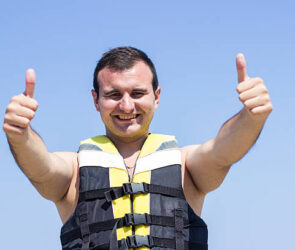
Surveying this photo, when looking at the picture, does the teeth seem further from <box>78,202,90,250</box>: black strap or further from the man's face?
<box>78,202,90,250</box>: black strap

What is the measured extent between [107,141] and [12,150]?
1752mm

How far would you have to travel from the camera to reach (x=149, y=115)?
7230mm

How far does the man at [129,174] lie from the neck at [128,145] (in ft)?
0.05

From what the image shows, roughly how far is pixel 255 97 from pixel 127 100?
6.34 ft

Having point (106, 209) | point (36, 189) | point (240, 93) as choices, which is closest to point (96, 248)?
point (106, 209)

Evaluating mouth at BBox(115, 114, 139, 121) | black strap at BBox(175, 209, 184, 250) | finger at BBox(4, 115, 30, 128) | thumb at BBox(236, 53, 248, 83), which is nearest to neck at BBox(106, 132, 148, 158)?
mouth at BBox(115, 114, 139, 121)

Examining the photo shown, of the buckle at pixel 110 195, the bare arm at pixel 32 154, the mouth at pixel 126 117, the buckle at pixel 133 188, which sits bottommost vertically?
the buckle at pixel 110 195

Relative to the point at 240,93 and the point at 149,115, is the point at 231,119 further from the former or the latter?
the point at 149,115

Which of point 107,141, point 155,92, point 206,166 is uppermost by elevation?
point 155,92

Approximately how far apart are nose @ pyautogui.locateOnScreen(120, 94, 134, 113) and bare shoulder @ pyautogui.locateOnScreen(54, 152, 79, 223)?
41.8 inches

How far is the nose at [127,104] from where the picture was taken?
691 centimetres

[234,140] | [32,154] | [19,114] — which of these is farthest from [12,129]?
[234,140]

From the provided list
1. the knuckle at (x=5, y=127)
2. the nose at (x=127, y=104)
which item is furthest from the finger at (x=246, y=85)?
the knuckle at (x=5, y=127)

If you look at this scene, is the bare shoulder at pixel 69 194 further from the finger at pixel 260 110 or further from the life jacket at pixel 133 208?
the finger at pixel 260 110
